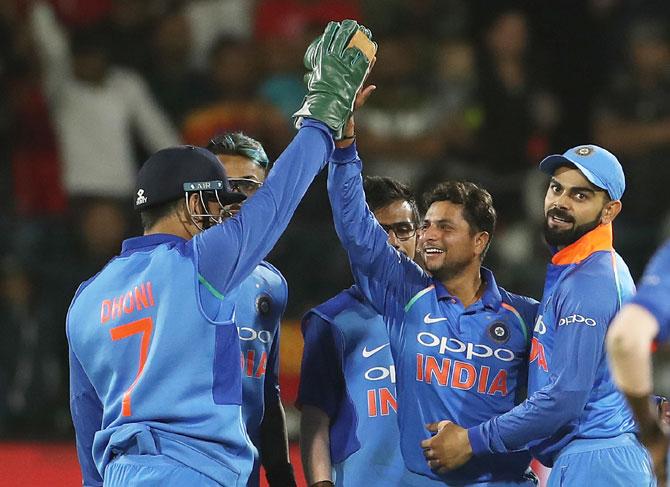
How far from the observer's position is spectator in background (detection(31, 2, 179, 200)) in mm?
9078

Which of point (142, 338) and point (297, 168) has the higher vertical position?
point (297, 168)

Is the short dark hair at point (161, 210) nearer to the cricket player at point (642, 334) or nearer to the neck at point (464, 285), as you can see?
the neck at point (464, 285)

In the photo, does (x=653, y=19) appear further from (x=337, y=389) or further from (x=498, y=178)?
(x=337, y=389)

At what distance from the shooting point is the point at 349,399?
5012mm

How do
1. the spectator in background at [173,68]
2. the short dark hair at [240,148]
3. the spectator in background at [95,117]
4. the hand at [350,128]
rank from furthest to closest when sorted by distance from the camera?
the spectator in background at [173,68] → the spectator in background at [95,117] → the short dark hair at [240,148] → the hand at [350,128]

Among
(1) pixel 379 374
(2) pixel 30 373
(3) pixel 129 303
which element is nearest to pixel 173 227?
(3) pixel 129 303

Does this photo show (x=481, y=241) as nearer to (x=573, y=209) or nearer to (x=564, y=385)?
(x=573, y=209)

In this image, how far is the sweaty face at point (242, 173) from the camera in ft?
16.6

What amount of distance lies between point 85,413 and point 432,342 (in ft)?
4.39

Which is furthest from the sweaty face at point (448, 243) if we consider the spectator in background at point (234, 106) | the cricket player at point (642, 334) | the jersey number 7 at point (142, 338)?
the spectator in background at point (234, 106)

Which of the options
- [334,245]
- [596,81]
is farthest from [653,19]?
[334,245]

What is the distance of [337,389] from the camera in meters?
5.08

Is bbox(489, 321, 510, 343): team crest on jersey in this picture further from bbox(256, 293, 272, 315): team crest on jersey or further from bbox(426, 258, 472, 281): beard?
bbox(256, 293, 272, 315): team crest on jersey

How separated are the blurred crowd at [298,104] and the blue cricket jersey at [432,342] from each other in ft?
12.1
